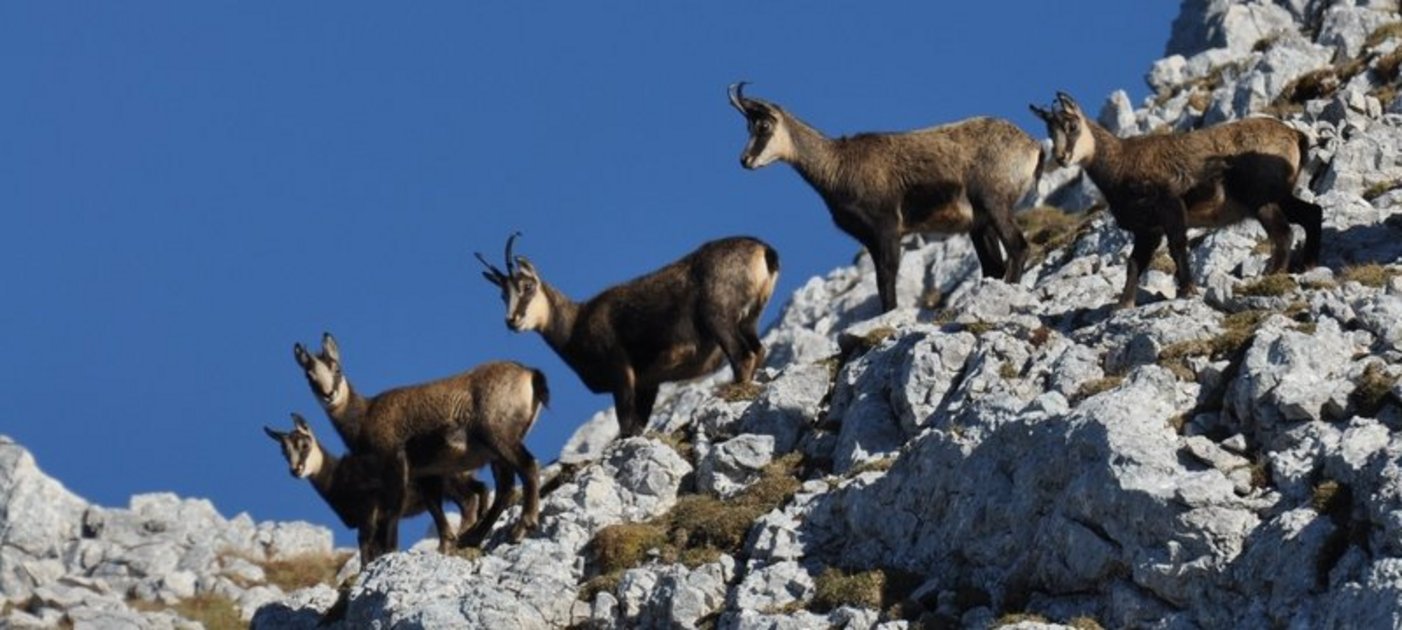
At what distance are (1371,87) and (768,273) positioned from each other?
12443 millimetres

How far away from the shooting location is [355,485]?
32906mm

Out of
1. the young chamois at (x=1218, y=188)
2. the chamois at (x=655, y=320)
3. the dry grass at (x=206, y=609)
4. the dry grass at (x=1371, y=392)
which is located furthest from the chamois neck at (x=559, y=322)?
the dry grass at (x=206, y=609)

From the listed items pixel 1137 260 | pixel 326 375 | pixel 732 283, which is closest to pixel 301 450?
pixel 326 375

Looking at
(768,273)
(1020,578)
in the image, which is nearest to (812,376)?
(768,273)

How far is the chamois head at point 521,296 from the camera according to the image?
32.3 metres

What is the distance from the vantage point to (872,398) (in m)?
28.3

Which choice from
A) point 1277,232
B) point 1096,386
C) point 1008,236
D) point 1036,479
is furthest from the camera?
point 1008,236

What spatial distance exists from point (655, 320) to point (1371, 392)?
34.0 feet

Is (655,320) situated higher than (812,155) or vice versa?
(812,155)

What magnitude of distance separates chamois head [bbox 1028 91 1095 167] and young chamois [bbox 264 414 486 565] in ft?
28.9

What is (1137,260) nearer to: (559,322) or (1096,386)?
(1096,386)

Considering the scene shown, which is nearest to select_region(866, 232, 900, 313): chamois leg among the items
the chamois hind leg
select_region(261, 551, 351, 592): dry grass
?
the chamois hind leg

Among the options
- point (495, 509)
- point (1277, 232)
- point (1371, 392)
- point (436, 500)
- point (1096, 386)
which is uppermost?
point (436, 500)

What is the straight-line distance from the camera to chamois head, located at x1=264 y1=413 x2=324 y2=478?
111ft
